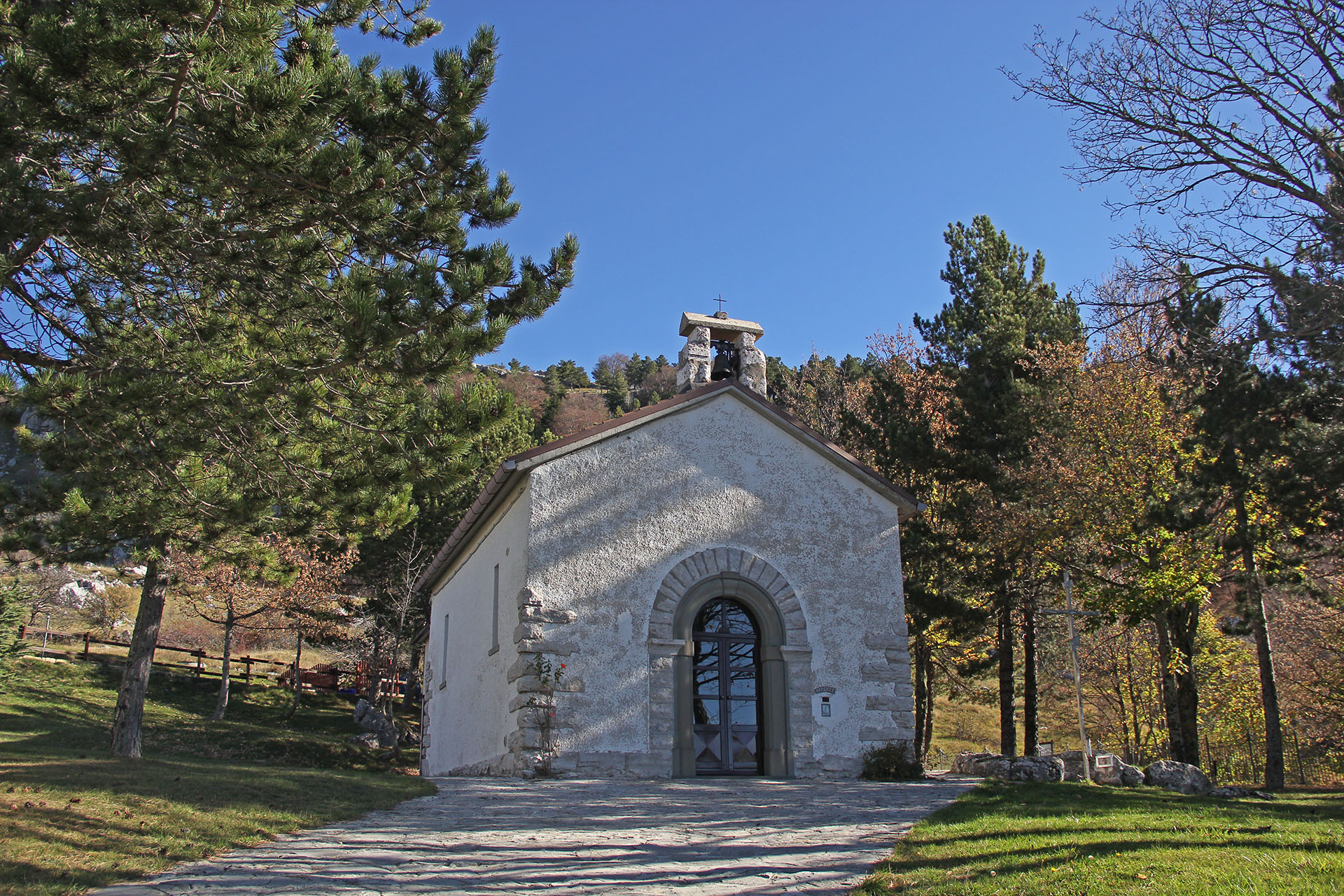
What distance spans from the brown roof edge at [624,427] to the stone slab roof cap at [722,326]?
1367mm

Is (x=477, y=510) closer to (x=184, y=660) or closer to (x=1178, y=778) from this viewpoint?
(x=1178, y=778)

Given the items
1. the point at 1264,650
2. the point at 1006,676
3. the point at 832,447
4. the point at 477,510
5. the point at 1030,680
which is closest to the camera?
the point at 832,447

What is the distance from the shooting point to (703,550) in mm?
14133

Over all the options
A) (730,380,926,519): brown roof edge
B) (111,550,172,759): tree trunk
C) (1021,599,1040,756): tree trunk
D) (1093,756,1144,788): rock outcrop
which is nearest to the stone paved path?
(1093,756,1144,788): rock outcrop

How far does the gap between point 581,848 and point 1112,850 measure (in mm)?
3905

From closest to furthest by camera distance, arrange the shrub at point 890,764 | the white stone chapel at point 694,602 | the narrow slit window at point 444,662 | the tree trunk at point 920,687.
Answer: the white stone chapel at point 694,602
the shrub at point 890,764
the narrow slit window at point 444,662
the tree trunk at point 920,687

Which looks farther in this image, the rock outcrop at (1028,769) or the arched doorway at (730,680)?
the arched doorway at (730,680)

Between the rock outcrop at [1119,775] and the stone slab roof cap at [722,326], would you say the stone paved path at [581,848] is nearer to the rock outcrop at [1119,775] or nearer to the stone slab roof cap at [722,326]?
the rock outcrop at [1119,775]

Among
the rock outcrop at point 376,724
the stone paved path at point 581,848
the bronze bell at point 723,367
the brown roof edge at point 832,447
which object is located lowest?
the rock outcrop at point 376,724

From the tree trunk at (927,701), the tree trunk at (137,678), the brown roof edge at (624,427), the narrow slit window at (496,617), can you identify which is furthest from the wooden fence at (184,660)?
the tree trunk at (927,701)

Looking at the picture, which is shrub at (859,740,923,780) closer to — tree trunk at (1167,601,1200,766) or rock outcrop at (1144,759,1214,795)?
rock outcrop at (1144,759,1214,795)

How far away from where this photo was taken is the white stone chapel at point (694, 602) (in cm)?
1303

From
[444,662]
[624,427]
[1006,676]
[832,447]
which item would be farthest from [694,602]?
[1006,676]

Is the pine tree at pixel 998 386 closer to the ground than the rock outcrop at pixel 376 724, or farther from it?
farther from it
